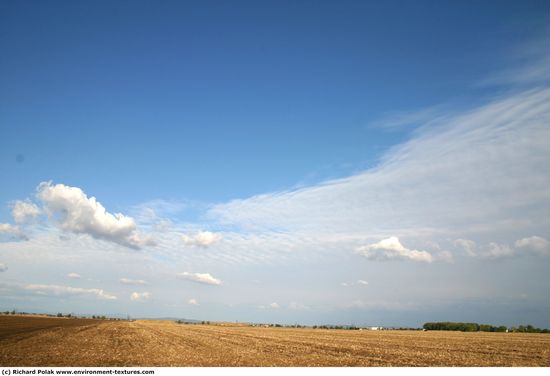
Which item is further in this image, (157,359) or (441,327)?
(441,327)

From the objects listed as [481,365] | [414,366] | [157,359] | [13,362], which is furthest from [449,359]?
[13,362]

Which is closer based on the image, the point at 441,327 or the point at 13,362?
the point at 13,362

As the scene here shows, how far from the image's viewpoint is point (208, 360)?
26.0 meters

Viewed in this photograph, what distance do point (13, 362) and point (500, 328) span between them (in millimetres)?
173019

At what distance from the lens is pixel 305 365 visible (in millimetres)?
24391

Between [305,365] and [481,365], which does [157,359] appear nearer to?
[305,365]
